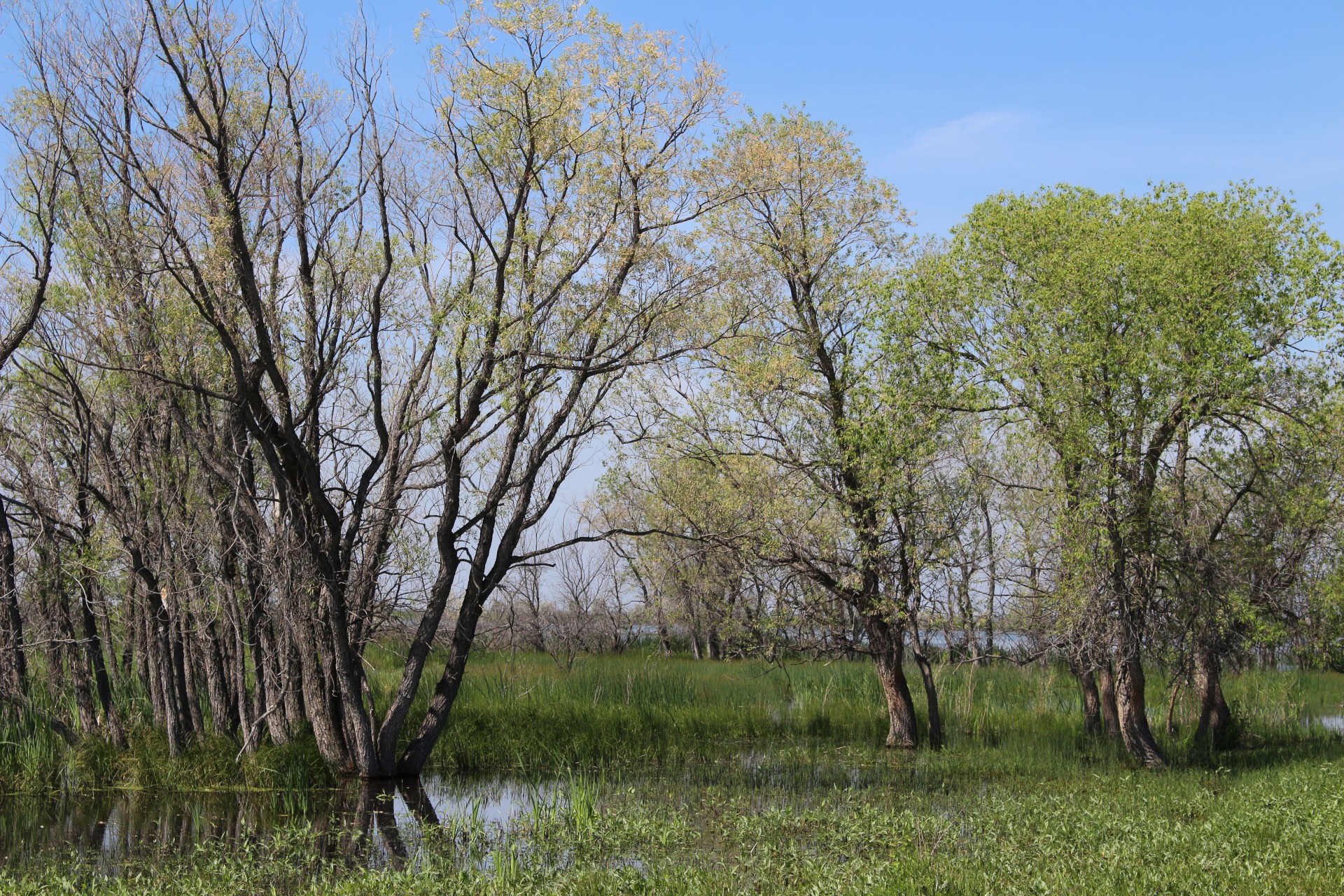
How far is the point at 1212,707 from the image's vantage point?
18297mm

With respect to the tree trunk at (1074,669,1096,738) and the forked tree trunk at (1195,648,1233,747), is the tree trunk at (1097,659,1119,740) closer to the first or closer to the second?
the tree trunk at (1074,669,1096,738)

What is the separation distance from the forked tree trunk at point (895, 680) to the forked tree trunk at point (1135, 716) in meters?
3.37

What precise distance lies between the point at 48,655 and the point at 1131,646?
15.1 meters

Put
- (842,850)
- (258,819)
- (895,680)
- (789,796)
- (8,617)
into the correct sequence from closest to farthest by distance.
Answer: (842,850)
(258,819)
(789,796)
(8,617)
(895,680)

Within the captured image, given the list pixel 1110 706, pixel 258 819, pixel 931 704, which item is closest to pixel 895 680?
pixel 931 704

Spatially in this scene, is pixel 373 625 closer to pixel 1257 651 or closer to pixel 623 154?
pixel 623 154

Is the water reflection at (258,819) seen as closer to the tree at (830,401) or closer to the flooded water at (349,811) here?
the flooded water at (349,811)

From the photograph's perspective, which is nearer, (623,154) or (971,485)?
(623,154)

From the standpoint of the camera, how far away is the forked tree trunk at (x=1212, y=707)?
706 inches

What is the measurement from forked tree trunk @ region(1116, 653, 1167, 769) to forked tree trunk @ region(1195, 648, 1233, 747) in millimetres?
1975

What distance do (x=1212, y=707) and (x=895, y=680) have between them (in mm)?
5377

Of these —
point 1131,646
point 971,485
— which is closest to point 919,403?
point 971,485

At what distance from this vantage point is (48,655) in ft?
50.3

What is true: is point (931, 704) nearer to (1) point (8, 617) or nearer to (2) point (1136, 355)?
(2) point (1136, 355)
